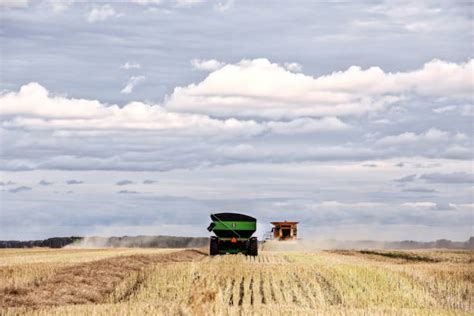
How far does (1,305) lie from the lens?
19219 millimetres

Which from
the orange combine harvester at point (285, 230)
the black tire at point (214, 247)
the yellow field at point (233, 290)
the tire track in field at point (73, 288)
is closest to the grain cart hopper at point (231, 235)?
the black tire at point (214, 247)

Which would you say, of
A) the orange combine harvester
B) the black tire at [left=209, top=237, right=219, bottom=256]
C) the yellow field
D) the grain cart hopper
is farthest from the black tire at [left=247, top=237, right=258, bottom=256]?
the orange combine harvester

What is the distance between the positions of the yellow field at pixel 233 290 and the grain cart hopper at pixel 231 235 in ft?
46.0

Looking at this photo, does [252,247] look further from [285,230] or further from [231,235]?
[285,230]

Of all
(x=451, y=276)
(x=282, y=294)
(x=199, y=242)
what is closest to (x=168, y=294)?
(x=282, y=294)

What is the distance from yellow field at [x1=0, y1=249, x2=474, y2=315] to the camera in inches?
717

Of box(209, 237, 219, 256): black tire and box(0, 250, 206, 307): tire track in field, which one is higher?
box(209, 237, 219, 256): black tire

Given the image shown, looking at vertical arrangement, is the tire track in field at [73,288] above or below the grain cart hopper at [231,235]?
below

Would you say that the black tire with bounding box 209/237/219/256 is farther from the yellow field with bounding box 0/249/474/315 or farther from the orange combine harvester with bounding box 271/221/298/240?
the orange combine harvester with bounding box 271/221/298/240

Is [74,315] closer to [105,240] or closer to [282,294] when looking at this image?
[282,294]

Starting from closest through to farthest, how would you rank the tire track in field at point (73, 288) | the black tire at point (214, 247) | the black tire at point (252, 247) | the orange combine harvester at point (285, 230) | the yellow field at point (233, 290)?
the yellow field at point (233, 290), the tire track in field at point (73, 288), the black tire at point (252, 247), the black tire at point (214, 247), the orange combine harvester at point (285, 230)

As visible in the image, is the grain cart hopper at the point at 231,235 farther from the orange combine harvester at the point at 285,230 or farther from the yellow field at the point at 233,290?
the orange combine harvester at the point at 285,230

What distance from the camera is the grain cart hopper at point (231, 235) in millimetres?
46250

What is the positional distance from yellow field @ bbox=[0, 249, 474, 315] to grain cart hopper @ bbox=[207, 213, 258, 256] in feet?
46.0
